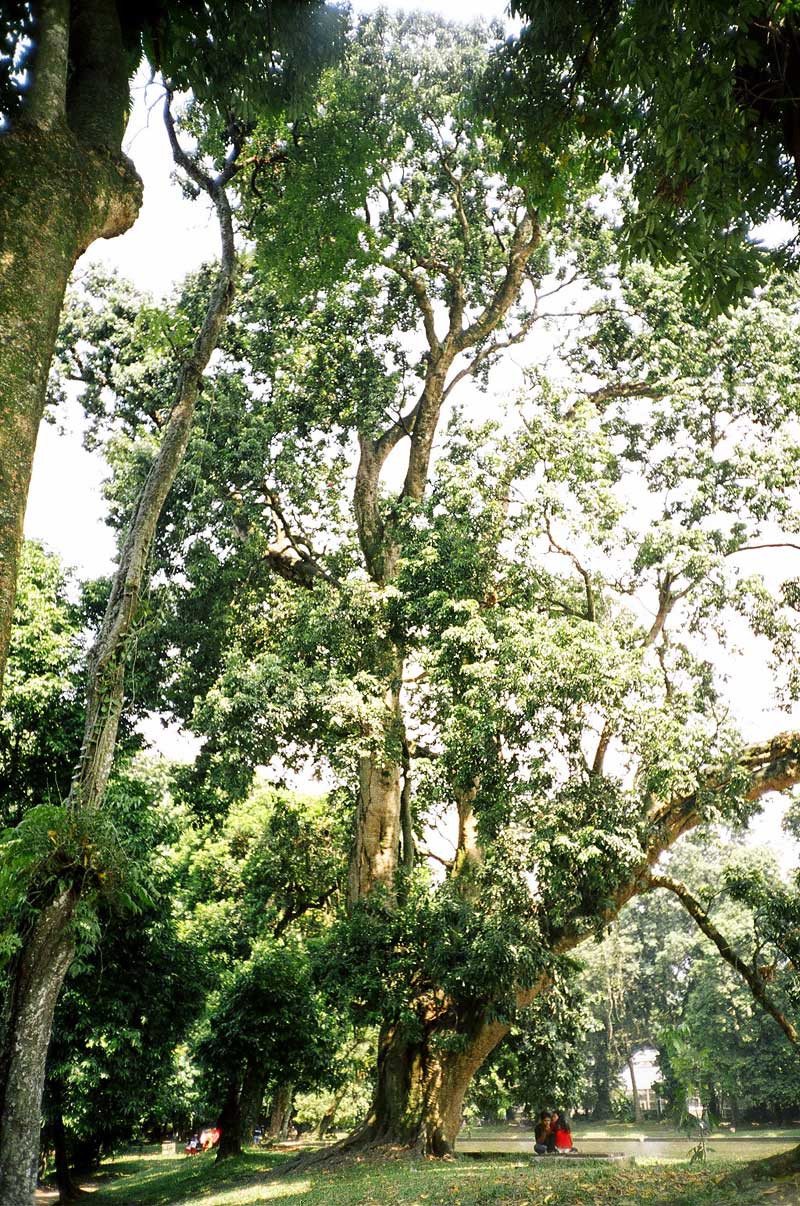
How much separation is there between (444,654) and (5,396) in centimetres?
926

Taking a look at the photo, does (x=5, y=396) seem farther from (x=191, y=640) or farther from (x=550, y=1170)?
(x=191, y=640)

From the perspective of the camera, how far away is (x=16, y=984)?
21.3 feet

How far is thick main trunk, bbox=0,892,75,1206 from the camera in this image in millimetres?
6336

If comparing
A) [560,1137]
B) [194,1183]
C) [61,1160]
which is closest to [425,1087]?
[560,1137]

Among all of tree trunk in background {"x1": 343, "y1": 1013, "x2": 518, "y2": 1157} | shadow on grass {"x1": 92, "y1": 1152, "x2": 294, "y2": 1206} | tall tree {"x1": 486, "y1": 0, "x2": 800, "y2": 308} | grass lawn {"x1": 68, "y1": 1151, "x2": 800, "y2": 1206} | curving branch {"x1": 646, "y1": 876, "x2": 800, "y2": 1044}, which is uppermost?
tall tree {"x1": 486, "y1": 0, "x2": 800, "y2": 308}

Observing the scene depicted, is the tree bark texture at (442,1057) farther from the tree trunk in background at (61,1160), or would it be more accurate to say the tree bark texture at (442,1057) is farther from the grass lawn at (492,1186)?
the tree trunk in background at (61,1160)

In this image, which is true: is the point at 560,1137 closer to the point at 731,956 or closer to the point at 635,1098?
the point at 731,956

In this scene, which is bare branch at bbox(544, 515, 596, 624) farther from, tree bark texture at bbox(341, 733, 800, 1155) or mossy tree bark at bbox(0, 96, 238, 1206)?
mossy tree bark at bbox(0, 96, 238, 1206)

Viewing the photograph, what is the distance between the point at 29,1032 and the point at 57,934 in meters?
0.83

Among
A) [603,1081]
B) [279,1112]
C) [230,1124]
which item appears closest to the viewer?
[230,1124]

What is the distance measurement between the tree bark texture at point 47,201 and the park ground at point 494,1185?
612cm

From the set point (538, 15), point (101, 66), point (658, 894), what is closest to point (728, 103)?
point (538, 15)

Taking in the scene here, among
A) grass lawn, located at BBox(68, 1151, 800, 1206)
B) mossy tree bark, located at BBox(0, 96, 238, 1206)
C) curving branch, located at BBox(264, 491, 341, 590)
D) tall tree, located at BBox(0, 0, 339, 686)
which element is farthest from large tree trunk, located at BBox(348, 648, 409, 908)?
tall tree, located at BBox(0, 0, 339, 686)

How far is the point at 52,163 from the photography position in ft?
12.6
